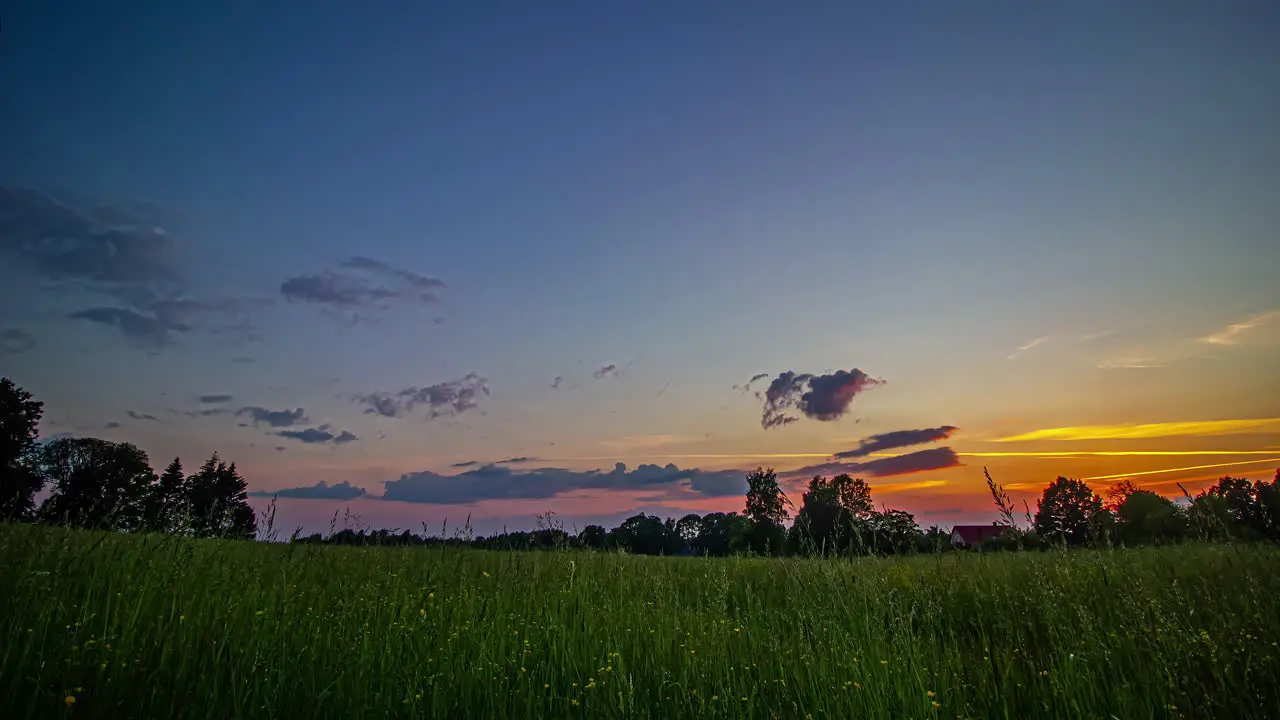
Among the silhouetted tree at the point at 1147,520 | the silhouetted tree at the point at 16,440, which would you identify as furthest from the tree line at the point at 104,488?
the silhouetted tree at the point at 1147,520

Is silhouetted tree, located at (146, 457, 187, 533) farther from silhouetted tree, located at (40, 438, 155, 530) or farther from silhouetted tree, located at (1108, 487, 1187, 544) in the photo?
silhouetted tree, located at (1108, 487, 1187, 544)

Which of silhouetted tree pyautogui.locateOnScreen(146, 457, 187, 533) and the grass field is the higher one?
silhouetted tree pyautogui.locateOnScreen(146, 457, 187, 533)

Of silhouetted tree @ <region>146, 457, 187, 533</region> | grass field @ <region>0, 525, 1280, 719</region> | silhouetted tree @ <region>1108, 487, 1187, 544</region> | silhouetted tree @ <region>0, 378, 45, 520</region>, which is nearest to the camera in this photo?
grass field @ <region>0, 525, 1280, 719</region>

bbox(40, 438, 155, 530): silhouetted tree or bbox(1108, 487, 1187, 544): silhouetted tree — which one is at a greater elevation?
bbox(40, 438, 155, 530): silhouetted tree

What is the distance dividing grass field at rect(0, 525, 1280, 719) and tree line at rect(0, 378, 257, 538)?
1.19 feet

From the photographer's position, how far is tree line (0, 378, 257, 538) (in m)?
6.57

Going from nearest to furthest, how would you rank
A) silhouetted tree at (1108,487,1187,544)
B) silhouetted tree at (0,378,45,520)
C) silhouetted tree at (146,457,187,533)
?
1. silhouetted tree at (146,457,187,533)
2. silhouetted tree at (1108,487,1187,544)
3. silhouetted tree at (0,378,45,520)

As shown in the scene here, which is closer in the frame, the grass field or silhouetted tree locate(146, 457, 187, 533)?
the grass field

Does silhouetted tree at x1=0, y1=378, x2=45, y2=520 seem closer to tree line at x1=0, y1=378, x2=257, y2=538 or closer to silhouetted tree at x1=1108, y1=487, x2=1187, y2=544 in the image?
tree line at x1=0, y1=378, x2=257, y2=538

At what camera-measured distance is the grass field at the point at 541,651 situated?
3797mm

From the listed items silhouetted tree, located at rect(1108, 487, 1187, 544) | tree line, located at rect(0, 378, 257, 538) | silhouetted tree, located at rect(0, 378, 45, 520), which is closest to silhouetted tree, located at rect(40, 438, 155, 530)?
tree line, located at rect(0, 378, 257, 538)

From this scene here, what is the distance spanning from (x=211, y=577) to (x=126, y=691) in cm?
271

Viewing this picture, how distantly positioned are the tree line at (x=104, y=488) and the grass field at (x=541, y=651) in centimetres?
36

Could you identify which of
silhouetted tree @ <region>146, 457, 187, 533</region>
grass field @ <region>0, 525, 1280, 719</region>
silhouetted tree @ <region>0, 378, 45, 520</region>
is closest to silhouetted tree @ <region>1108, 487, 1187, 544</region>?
grass field @ <region>0, 525, 1280, 719</region>
